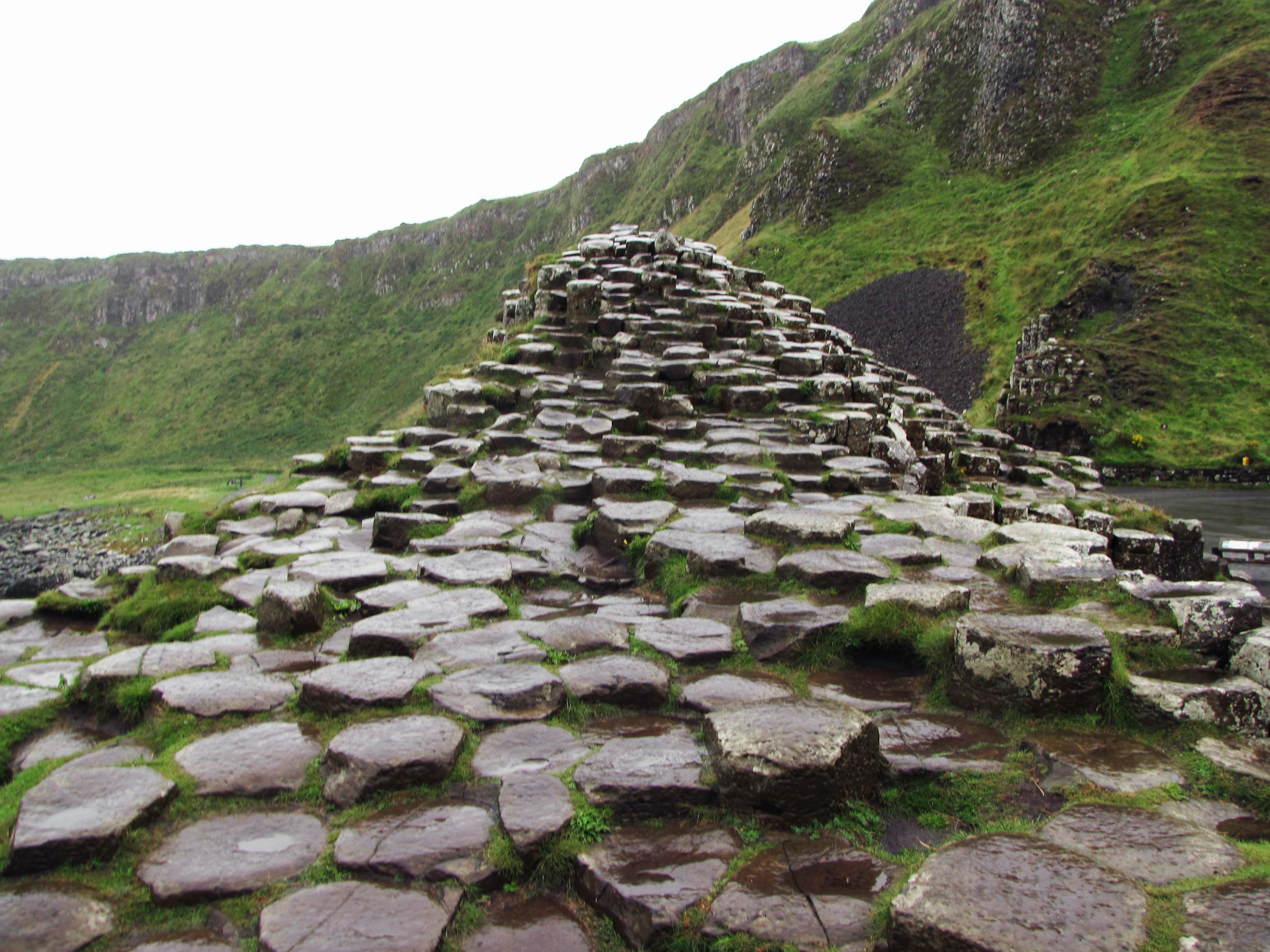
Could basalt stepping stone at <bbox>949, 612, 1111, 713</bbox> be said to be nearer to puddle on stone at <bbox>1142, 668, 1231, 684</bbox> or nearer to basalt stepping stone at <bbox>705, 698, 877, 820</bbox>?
puddle on stone at <bbox>1142, 668, 1231, 684</bbox>

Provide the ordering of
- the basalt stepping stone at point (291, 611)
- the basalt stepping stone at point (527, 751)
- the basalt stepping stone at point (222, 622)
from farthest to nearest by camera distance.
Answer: the basalt stepping stone at point (222, 622) → the basalt stepping stone at point (291, 611) → the basalt stepping stone at point (527, 751)

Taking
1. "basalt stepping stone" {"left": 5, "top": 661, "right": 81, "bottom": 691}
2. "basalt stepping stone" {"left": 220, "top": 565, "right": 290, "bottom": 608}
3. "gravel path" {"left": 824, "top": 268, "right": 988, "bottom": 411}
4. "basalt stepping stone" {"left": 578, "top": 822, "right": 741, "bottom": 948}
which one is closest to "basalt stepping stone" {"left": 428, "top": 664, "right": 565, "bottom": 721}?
"basalt stepping stone" {"left": 578, "top": 822, "right": 741, "bottom": 948}

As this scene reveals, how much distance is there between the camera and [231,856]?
2869mm

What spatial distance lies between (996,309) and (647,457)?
3981 centimetres

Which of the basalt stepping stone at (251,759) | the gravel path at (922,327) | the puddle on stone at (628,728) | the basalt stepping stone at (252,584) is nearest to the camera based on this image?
the basalt stepping stone at (251,759)

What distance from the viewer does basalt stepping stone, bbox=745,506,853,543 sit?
611cm

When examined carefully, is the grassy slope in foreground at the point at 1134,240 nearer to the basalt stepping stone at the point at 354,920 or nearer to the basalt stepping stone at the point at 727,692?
the basalt stepping stone at the point at 727,692

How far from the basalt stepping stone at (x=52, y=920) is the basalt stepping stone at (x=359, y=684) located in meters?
1.32

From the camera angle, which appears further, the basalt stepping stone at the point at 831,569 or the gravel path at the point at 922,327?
the gravel path at the point at 922,327

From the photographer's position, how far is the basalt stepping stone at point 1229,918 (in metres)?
2.07

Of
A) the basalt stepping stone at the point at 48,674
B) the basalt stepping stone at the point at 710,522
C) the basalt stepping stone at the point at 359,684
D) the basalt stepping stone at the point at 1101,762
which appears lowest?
the basalt stepping stone at the point at 1101,762

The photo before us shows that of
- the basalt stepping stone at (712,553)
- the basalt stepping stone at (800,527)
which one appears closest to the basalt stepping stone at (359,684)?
the basalt stepping stone at (712,553)

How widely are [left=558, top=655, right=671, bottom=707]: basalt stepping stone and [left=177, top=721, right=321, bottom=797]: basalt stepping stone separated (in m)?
1.28

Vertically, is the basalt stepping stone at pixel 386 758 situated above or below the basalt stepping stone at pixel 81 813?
below
